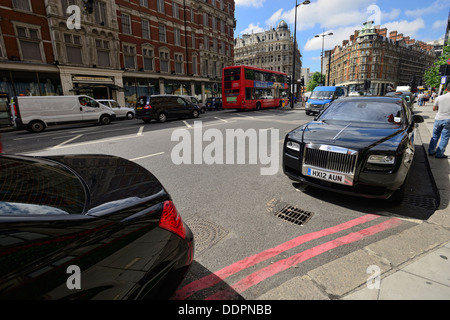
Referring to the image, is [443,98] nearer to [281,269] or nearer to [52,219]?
[281,269]

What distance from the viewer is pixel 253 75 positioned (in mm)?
21188

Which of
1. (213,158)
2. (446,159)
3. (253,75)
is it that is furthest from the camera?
(253,75)

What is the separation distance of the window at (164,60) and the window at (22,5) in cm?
1322

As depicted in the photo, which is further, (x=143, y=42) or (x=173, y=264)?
(x=143, y=42)

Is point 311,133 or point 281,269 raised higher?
point 311,133

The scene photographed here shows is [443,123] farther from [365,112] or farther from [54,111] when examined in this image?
[54,111]

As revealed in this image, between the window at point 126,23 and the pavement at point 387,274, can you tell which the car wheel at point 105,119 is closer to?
the window at point 126,23

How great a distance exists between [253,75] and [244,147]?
15.9 metres

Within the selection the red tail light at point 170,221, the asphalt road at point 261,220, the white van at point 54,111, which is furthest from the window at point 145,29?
the red tail light at point 170,221

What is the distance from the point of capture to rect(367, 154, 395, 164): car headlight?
318 centimetres

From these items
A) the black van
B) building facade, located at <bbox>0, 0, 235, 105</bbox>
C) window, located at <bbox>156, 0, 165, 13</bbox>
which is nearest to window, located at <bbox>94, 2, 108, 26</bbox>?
building facade, located at <bbox>0, 0, 235, 105</bbox>

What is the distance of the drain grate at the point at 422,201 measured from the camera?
138 inches

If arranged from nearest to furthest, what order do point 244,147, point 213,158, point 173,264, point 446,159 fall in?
point 173,264, point 446,159, point 213,158, point 244,147
